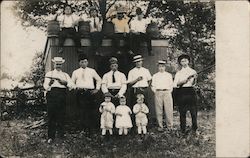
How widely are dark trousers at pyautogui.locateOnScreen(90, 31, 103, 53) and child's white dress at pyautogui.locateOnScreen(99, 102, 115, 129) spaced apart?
49 centimetres

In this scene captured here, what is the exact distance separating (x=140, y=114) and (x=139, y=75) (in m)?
0.34

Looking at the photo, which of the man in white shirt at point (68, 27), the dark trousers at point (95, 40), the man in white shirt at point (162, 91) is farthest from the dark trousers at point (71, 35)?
the man in white shirt at point (162, 91)

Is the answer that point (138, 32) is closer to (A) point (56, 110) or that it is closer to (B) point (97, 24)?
(B) point (97, 24)

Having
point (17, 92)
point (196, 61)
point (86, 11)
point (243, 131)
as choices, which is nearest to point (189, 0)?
point (196, 61)

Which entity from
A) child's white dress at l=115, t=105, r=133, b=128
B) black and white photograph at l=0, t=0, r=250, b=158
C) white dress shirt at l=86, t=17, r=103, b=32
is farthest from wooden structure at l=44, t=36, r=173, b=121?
child's white dress at l=115, t=105, r=133, b=128

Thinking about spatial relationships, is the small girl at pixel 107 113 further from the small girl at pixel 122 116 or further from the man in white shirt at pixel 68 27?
the man in white shirt at pixel 68 27

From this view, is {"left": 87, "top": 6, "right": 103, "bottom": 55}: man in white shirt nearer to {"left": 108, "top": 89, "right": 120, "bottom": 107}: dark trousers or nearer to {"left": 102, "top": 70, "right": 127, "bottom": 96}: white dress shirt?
{"left": 102, "top": 70, "right": 127, "bottom": 96}: white dress shirt

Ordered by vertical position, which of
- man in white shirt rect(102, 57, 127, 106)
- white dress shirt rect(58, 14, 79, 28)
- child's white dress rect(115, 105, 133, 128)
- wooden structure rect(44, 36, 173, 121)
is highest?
white dress shirt rect(58, 14, 79, 28)

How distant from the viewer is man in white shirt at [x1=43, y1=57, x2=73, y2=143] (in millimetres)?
4551

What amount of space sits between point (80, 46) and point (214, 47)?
1.20m

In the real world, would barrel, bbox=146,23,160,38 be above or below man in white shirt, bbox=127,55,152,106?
above

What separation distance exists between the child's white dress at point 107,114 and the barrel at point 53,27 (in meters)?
0.75

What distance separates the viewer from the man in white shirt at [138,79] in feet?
15.1

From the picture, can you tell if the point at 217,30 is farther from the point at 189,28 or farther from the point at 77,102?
the point at 77,102
